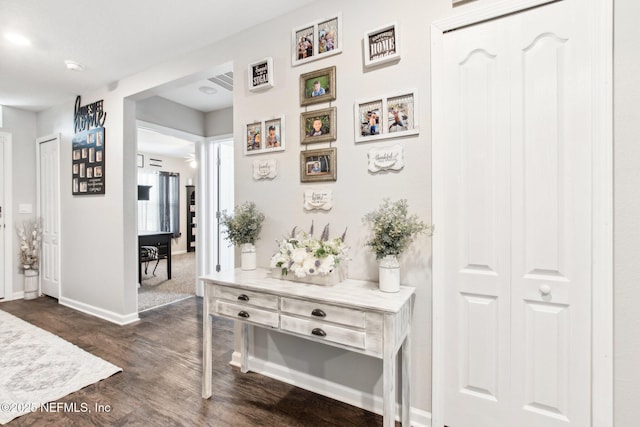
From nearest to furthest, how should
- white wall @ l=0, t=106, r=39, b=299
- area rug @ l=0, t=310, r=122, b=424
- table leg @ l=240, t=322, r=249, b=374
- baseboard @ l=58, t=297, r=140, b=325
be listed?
area rug @ l=0, t=310, r=122, b=424 → table leg @ l=240, t=322, r=249, b=374 → baseboard @ l=58, t=297, r=140, b=325 → white wall @ l=0, t=106, r=39, b=299

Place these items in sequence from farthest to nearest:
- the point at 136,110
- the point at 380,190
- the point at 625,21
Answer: the point at 136,110, the point at 380,190, the point at 625,21

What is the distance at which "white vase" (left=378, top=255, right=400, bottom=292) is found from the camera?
5.16 feet

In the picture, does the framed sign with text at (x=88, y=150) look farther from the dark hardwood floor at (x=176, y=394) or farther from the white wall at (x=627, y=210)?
the white wall at (x=627, y=210)

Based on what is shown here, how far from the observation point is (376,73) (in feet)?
5.85

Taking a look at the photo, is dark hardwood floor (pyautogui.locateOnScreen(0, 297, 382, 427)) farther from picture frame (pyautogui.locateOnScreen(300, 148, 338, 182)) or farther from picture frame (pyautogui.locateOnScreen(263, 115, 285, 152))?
picture frame (pyautogui.locateOnScreen(263, 115, 285, 152))

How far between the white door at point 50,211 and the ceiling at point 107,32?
1027mm

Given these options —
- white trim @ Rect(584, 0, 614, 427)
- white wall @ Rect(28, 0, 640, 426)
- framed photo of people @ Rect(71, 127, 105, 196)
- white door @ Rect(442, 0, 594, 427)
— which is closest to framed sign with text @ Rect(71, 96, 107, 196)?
framed photo of people @ Rect(71, 127, 105, 196)

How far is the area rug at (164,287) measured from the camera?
4016 millimetres

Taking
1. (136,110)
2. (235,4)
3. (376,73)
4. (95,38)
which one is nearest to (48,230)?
(136,110)

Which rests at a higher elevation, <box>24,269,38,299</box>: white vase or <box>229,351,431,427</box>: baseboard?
<box>24,269,38,299</box>: white vase

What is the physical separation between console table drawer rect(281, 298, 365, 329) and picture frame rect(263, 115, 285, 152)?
1078 mm

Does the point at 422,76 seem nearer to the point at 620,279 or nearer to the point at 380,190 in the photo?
the point at 380,190

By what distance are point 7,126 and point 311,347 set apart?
5.06 meters

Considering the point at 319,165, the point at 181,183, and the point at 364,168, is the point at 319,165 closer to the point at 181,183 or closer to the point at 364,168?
the point at 364,168
